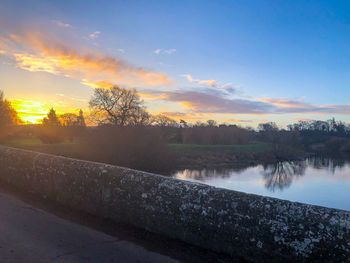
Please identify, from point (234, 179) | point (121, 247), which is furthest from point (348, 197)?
point (121, 247)

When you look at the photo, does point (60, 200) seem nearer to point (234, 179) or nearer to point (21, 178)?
point (21, 178)

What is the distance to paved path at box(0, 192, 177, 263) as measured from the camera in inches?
199

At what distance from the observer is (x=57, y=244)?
554cm

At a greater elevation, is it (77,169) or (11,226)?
(77,169)

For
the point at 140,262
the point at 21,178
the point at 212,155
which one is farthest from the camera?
the point at 212,155

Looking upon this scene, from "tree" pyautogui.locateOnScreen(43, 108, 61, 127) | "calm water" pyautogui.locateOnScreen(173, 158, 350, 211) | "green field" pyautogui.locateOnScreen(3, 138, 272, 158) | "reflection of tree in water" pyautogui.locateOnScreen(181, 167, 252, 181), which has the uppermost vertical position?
"tree" pyautogui.locateOnScreen(43, 108, 61, 127)

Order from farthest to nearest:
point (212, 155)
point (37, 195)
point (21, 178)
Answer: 1. point (212, 155)
2. point (21, 178)
3. point (37, 195)

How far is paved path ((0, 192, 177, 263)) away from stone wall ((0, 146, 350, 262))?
639 mm

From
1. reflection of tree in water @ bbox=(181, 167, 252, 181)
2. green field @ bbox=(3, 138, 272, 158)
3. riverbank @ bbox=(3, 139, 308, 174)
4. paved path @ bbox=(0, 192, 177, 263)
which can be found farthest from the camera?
riverbank @ bbox=(3, 139, 308, 174)

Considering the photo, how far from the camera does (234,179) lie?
123 ft

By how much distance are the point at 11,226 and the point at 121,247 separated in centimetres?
207

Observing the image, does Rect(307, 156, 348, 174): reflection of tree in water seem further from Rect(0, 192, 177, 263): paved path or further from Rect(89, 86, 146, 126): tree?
Rect(0, 192, 177, 263): paved path

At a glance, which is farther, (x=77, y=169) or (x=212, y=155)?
(x=212, y=155)

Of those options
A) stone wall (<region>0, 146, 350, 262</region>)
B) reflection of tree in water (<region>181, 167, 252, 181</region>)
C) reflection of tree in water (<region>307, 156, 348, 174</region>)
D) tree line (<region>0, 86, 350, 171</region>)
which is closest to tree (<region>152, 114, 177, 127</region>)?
tree line (<region>0, 86, 350, 171</region>)
